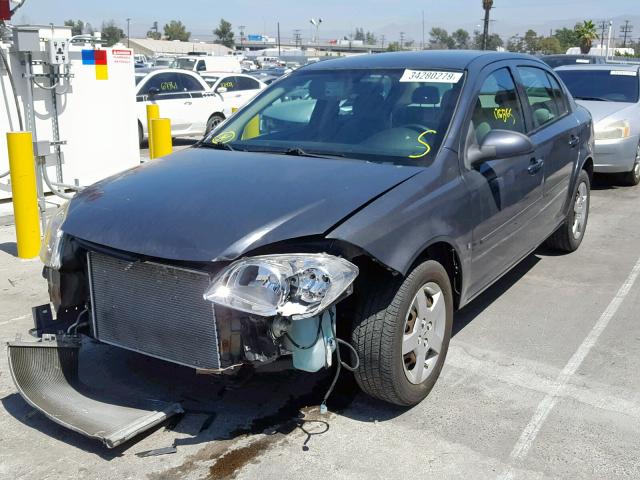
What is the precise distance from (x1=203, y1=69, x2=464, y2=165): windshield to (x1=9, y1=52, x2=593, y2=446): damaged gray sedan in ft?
0.04

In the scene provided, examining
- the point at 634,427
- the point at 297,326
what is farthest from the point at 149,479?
the point at 634,427

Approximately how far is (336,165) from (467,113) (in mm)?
906

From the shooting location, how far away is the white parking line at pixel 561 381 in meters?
3.33

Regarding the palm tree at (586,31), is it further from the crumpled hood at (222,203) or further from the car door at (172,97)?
the crumpled hood at (222,203)

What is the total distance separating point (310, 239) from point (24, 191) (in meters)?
4.08

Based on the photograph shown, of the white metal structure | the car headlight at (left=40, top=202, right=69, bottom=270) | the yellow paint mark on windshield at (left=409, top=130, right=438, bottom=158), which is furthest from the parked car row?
the yellow paint mark on windshield at (left=409, top=130, right=438, bottom=158)

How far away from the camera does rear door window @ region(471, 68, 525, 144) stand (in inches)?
170

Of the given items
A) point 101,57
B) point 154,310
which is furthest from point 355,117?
point 101,57

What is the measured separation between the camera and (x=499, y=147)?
4012 mm

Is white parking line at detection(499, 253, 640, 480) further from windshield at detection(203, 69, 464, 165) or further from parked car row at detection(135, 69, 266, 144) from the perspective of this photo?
parked car row at detection(135, 69, 266, 144)

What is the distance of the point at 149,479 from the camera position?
122 inches

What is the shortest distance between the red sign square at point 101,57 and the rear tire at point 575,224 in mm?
5901

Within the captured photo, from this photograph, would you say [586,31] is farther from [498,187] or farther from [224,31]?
[224,31]

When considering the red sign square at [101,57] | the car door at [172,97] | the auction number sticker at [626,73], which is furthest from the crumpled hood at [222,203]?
the car door at [172,97]
